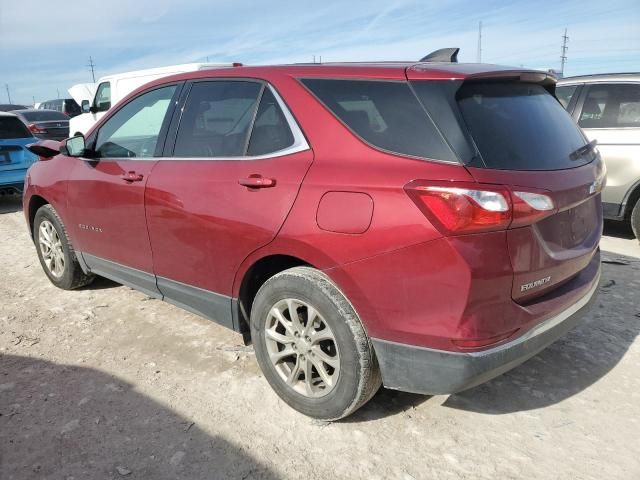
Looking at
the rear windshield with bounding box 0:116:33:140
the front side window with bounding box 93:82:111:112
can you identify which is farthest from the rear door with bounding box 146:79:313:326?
the front side window with bounding box 93:82:111:112

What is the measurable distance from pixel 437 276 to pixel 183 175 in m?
1.74

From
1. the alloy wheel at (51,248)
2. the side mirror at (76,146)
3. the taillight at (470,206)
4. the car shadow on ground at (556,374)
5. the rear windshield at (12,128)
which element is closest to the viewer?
the taillight at (470,206)

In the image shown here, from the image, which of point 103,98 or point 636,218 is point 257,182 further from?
point 103,98

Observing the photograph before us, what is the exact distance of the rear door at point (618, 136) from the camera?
5.81 m

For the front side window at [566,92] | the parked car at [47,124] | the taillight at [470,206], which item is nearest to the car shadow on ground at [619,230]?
the front side window at [566,92]

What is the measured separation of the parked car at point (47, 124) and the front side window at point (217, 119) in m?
11.2

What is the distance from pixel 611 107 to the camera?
6066 mm

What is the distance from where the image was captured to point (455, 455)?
7.98 ft

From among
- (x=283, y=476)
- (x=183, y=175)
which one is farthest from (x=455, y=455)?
(x=183, y=175)

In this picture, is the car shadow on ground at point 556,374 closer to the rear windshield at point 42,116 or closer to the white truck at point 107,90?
the white truck at point 107,90

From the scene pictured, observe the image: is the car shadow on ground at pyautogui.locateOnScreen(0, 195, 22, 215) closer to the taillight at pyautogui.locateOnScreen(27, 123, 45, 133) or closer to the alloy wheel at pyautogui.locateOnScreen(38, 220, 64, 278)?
the taillight at pyautogui.locateOnScreen(27, 123, 45, 133)

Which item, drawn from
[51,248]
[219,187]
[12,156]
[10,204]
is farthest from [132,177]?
[10,204]

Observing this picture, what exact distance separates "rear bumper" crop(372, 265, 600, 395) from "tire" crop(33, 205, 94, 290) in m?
3.17

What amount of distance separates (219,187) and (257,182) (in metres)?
0.31
